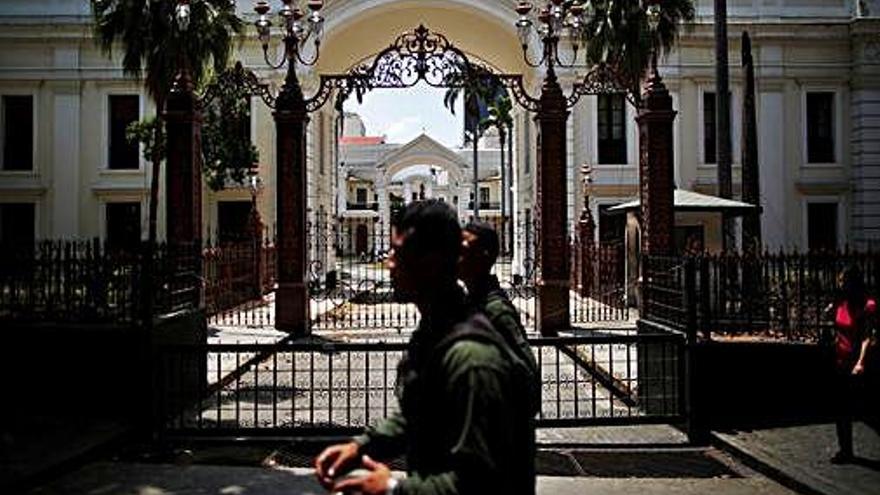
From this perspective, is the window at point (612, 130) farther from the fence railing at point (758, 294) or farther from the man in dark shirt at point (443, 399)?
the man in dark shirt at point (443, 399)

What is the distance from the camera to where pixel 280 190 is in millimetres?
17656

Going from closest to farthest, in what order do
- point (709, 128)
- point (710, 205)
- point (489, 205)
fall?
point (710, 205) < point (709, 128) < point (489, 205)

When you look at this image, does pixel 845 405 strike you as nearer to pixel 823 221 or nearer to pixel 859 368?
pixel 859 368

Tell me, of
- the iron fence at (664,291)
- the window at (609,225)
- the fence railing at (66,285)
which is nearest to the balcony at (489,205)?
the window at (609,225)

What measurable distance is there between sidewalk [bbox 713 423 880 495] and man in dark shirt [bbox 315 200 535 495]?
17.5 ft

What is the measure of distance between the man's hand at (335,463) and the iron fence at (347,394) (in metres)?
6.13

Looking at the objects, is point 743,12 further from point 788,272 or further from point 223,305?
point 788,272

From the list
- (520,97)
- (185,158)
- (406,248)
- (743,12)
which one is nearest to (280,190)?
(185,158)

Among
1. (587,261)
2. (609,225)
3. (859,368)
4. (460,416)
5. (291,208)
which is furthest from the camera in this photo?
(609,225)

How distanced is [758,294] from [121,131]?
28.4m

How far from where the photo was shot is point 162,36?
2041 centimetres

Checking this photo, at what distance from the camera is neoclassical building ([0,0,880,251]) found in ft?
106

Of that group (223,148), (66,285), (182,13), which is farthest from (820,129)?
(66,285)

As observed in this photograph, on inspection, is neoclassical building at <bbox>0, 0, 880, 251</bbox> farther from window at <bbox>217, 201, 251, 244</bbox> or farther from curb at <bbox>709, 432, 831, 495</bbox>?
curb at <bbox>709, 432, 831, 495</bbox>
